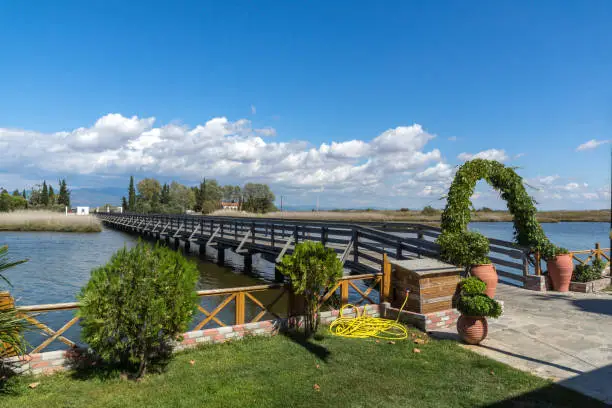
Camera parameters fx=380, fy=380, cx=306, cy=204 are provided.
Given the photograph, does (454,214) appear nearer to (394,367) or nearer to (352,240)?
(352,240)

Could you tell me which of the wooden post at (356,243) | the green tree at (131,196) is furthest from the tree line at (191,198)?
the wooden post at (356,243)

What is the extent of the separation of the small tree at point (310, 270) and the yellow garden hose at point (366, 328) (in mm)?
724

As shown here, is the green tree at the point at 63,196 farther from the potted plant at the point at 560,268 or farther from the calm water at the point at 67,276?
the potted plant at the point at 560,268

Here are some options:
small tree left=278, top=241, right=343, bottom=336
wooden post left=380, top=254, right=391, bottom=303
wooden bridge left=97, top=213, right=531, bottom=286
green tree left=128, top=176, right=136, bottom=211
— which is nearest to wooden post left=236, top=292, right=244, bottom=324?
small tree left=278, top=241, right=343, bottom=336

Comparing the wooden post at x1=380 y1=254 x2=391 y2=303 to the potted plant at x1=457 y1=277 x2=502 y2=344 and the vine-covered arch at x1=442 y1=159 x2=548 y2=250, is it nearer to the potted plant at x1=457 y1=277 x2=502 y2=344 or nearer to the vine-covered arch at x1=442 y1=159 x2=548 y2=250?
the potted plant at x1=457 y1=277 x2=502 y2=344

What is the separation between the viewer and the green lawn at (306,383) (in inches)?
182

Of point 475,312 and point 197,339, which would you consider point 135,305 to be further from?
point 475,312

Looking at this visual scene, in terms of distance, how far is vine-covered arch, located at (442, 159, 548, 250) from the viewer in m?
11.8

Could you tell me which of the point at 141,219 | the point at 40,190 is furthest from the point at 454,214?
the point at 40,190

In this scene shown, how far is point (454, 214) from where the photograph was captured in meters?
11.7

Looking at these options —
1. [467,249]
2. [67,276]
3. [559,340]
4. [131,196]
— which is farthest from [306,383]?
[131,196]

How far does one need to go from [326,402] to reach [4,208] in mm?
92027

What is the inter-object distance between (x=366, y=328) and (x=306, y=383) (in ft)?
8.55

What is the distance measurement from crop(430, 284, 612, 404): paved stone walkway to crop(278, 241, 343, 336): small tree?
279cm
